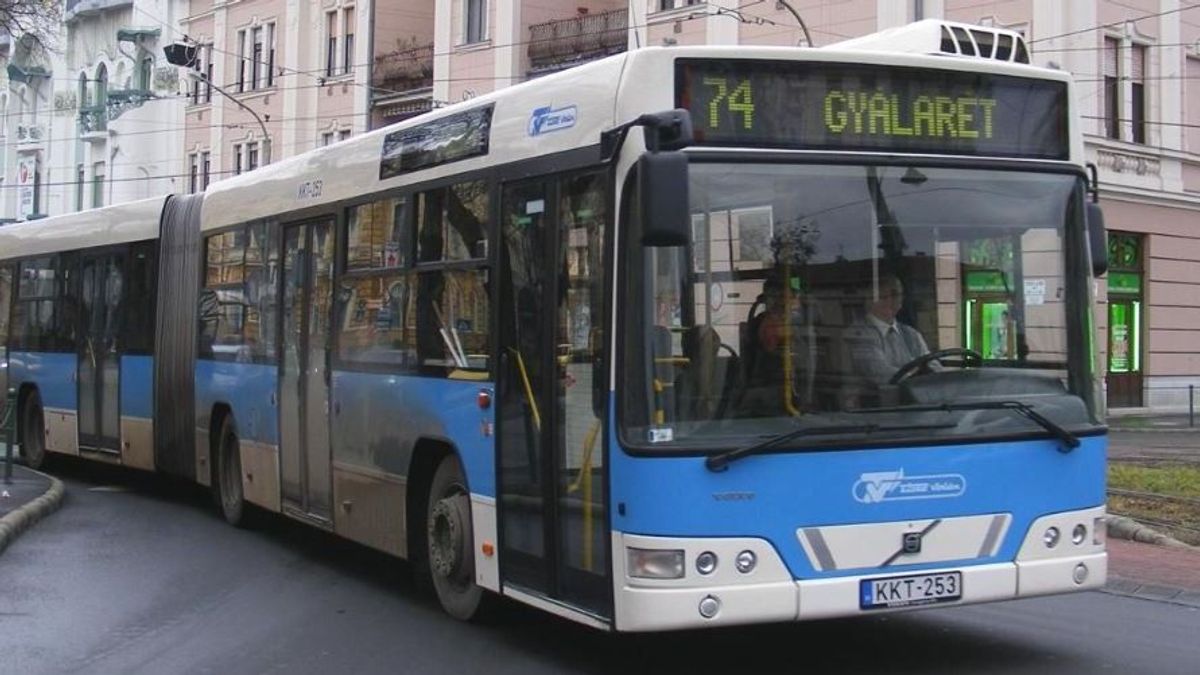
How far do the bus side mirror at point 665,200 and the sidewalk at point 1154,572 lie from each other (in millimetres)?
5353

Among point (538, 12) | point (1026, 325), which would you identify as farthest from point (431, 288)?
point (538, 12)

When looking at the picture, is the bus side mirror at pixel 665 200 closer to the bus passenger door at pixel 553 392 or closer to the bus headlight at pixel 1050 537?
the bus passenger door at pixel 553 392

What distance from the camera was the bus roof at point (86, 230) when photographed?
16.2 metres

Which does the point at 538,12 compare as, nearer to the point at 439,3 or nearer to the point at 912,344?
the point at 439,3

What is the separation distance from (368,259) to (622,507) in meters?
3.99

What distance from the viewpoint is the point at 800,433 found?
6992 millimetres

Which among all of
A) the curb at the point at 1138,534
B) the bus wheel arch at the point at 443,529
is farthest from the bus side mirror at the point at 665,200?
the curb at the point at 1138,534

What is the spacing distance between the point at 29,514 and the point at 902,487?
31.5ft

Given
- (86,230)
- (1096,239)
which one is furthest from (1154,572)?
(86,230)

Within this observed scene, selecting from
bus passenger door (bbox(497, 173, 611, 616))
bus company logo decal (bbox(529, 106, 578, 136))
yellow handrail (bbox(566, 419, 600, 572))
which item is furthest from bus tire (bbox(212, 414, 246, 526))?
yellow handrail (bbox(566, 419, 600, 572))

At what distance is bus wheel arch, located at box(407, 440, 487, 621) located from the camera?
29.2 feet

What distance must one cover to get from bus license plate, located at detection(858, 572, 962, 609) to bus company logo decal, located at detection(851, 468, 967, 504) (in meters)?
0.38

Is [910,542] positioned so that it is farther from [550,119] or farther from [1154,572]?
[1154,572]

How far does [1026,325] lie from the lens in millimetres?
7664
